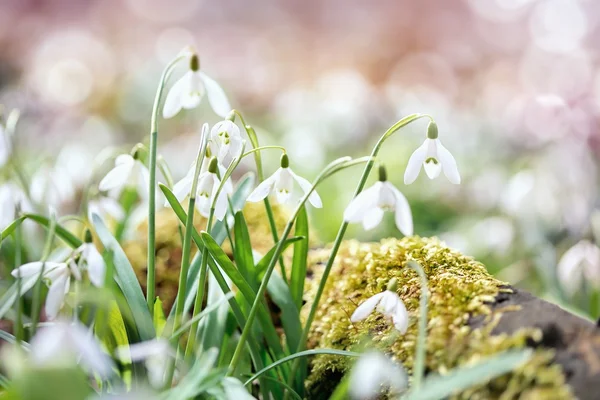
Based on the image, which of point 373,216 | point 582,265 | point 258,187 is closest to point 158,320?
point 258,187

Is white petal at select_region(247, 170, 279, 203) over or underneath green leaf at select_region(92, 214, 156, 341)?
over

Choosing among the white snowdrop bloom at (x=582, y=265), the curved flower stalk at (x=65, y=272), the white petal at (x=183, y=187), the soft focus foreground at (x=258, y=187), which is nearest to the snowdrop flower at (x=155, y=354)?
the soft focus foreground at (x=258, y=187)

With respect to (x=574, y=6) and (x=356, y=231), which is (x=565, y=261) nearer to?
(x=356, y=231)

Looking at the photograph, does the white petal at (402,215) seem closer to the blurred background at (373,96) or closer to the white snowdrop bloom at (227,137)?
the white snowdrop bloom at (227,137)

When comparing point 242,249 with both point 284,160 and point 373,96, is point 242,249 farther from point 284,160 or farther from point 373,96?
point 373,96

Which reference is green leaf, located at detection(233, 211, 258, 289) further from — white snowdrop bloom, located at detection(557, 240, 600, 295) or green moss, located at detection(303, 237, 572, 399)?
white snowdrop bloom, located at detection(557, 240, 600, 295)

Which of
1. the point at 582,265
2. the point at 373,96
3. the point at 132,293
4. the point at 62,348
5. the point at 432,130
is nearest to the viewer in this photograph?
the point at 62,348

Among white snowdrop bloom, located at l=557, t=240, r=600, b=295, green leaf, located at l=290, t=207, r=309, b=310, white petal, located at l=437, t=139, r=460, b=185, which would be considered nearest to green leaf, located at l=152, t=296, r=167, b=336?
green leaf, located at l=290, t=207, r=309, b=310
